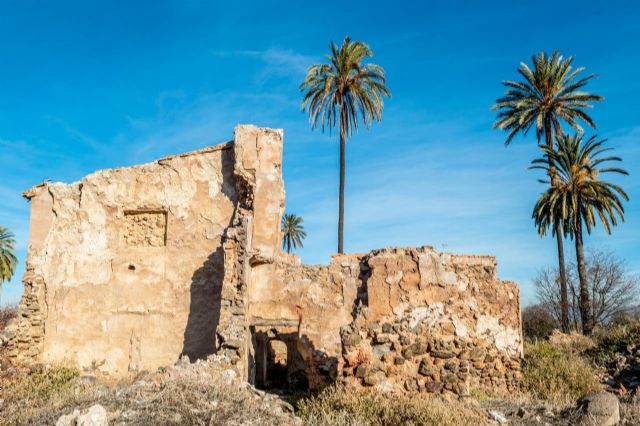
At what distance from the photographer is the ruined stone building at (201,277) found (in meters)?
13.5

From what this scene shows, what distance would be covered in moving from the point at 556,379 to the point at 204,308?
898 centimetres

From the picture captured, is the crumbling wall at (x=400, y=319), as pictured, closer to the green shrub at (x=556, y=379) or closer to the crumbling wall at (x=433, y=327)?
the crumbling wall at (x=433, y=327)

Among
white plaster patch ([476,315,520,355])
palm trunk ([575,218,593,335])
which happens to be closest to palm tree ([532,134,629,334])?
palm trunk ([575,218,593,335])

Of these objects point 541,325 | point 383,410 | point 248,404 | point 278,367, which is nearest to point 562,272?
point 541,325

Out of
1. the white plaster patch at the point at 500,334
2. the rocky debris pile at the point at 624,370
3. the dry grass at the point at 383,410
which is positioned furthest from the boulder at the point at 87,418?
the rocky debris pile at the point at 624,370

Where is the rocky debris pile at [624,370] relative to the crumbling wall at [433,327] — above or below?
below

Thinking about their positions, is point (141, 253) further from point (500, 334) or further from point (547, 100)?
point (547, 100)

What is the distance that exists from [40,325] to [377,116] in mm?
18075

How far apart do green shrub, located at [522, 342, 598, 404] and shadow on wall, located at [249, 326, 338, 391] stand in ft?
15.7

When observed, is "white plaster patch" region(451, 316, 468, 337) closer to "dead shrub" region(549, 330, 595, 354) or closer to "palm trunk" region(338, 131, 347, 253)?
"dead shrub" region(549, 330, 595, 354)

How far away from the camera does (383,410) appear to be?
7.70 metres

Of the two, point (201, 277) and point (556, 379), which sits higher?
point (201, 277)

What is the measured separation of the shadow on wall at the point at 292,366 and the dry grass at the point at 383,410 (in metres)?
4.76

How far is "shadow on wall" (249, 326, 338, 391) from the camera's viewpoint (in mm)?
13969
